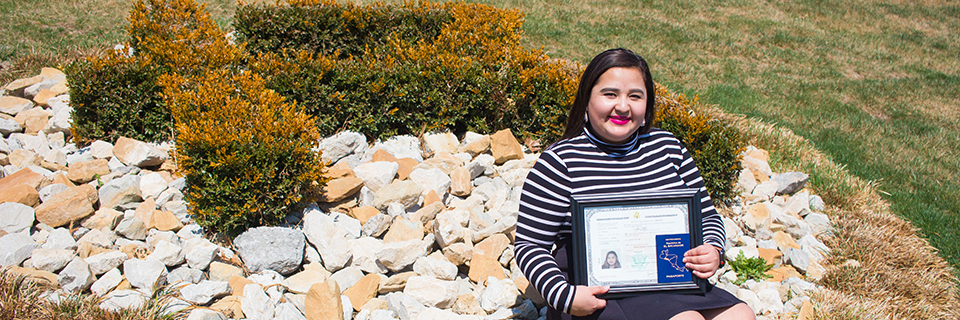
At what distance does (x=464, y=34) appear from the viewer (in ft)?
18.7

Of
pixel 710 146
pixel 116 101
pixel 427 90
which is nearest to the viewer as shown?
pixel 710 146

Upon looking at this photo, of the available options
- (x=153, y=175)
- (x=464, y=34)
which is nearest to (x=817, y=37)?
(x=464, y=34)

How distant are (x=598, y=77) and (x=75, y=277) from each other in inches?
114

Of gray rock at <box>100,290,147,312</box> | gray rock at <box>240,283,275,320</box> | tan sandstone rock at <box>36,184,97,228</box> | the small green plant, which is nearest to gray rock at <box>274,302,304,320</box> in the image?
gray rock at <box>240,283,275,320</box>

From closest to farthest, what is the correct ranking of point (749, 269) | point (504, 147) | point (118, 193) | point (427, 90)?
point (749, 269) < point (118, 193) < point (504, 147) < point (427, 90)

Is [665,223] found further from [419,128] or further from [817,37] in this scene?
[817,37]

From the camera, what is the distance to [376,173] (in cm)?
412

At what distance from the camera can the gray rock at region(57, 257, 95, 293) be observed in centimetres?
304

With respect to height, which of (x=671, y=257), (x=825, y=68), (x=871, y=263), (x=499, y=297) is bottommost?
(x=825, y=68)

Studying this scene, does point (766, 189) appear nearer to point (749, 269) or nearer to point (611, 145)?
point (749, 269)

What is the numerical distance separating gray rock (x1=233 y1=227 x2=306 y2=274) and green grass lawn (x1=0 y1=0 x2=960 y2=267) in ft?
13.8

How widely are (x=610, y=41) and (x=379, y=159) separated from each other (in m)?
5.58

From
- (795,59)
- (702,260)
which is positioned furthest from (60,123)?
(795,59)

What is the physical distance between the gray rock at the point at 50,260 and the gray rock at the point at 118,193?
0.63 m
